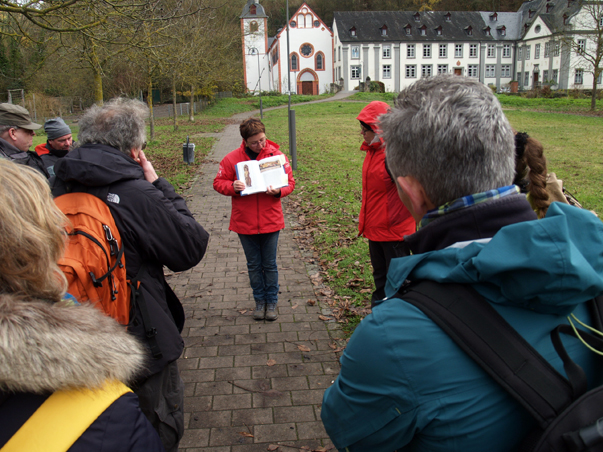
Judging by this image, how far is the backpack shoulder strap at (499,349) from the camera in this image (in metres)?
1.10

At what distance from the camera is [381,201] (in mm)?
4348

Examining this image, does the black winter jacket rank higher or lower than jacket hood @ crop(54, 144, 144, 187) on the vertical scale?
lower

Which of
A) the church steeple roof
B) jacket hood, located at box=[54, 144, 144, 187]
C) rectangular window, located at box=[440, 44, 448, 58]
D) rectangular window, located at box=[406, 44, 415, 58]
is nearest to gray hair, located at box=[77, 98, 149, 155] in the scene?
jacket hood, located at box=[54, 144, 144, 187]

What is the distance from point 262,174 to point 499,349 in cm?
364

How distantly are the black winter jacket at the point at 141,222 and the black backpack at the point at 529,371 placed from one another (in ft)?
5.27

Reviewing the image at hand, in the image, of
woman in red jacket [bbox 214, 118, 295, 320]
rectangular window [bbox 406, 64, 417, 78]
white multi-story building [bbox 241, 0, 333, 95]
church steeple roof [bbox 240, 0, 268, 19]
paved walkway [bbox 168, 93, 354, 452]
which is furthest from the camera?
white multi-story building [bbox 241, 0, 333, 95]

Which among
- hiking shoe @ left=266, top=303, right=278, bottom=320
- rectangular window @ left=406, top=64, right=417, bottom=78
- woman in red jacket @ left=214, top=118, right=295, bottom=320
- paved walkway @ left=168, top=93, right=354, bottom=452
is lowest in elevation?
paved walkway @ left=168, top=93, right=354, bottom=452

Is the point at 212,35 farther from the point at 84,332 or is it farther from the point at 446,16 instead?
the point at 446,16

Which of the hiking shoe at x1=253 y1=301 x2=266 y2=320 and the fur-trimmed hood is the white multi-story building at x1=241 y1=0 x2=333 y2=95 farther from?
the fur-trimmed hood

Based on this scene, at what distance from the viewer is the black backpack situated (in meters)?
1.06

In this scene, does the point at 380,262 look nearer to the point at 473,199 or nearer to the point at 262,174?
the point at 262,174

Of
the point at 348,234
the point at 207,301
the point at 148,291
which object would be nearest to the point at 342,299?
the point at 207,301

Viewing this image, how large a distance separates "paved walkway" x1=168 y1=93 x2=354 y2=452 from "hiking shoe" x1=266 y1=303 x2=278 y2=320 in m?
0.06

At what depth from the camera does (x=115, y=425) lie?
122cm
